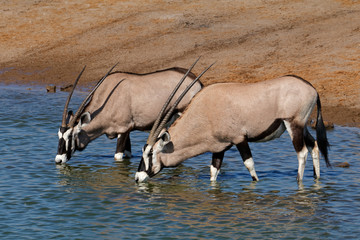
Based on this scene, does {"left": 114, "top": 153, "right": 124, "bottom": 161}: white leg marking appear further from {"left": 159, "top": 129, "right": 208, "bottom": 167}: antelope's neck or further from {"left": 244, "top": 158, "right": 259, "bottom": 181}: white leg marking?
{"left": 244, "top": 158, "right": 259, "bottom": 181}: white leg marking

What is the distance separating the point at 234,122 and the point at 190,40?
14.1m

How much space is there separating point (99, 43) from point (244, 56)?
6063mm

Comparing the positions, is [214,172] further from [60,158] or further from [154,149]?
[60,158]

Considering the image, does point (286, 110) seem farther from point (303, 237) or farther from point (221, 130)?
point (303, 237)

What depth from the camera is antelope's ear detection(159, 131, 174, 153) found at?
36.9 ft

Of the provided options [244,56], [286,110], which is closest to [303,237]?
[286,110]

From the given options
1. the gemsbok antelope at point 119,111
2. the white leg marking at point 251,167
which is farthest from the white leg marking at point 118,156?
the white leg marking at point 251,167

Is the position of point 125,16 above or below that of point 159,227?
above

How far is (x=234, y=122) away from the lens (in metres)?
11.2

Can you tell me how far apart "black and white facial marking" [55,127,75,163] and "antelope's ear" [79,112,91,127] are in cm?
23

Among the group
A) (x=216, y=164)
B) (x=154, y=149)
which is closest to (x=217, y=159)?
(x=216, y=164)

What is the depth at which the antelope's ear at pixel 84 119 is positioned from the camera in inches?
507

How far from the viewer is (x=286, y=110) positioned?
1120 centimetres

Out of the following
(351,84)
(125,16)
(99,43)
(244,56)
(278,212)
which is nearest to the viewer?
(278,212)
